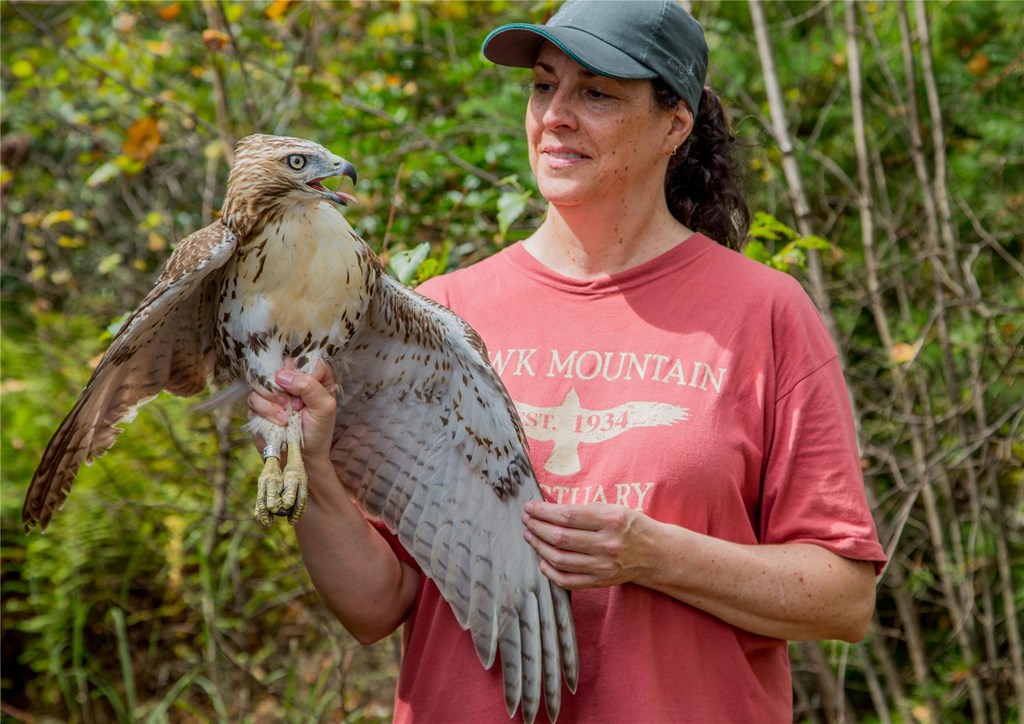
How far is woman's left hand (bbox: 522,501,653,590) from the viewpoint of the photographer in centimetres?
217

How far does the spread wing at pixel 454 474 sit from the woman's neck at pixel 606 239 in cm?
31

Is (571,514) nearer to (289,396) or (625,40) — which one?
Result: (289,396)

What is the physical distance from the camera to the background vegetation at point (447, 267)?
4438mm

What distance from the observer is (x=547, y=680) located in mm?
2340

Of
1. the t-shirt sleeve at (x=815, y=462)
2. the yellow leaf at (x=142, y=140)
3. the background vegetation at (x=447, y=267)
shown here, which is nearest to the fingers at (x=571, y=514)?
the t-shirt sleeve at (x=815, y=462)

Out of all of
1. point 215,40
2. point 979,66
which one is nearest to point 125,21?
point 215,40

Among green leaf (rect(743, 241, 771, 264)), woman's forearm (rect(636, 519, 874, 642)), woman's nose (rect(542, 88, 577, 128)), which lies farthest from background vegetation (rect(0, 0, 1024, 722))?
woman's forearm (rect(636, 519, 874, 642))

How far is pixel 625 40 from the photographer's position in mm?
2422

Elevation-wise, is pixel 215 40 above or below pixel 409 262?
above

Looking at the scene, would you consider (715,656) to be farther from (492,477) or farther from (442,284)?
(442,284)

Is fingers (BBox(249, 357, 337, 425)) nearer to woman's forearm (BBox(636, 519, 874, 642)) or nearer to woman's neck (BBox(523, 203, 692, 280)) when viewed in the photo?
woman's neck (BBox(523, 203, 692, 280))

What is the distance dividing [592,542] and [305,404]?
0.68 metres

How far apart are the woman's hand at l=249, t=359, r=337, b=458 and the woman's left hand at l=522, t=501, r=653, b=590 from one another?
0.48 meters

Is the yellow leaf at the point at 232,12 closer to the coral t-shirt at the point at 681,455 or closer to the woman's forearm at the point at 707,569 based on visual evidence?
the coral t-shirt at the point at 681,455
